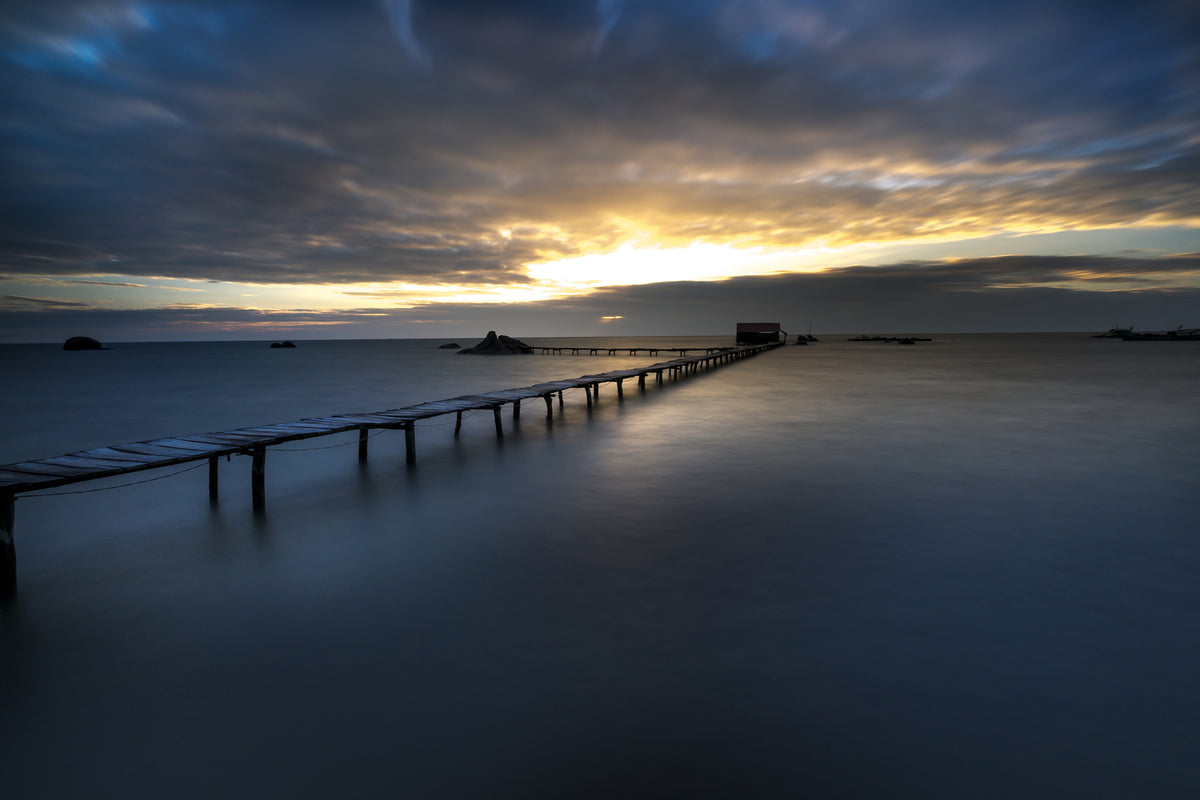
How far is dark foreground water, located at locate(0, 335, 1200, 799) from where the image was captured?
3.18 m

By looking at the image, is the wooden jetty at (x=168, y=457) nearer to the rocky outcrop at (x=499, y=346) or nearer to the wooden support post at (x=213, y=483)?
the wooden support post at (x=213, y=483)

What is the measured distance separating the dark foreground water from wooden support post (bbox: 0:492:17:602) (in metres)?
0.23

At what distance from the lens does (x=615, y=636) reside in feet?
14.9

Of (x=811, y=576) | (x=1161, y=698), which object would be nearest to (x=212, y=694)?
(x=811, y=576)

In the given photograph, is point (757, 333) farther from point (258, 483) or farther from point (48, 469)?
point (48, 469)

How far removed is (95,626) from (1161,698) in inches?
313

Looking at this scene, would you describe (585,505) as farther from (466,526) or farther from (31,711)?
(31,711)

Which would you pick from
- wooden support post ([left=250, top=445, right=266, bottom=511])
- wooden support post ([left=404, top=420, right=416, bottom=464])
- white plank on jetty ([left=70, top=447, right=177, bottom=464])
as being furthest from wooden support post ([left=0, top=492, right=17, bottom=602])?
wooden support post ([left=404, top=420, right=416, bottom=464])

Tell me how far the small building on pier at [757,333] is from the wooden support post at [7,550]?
8664 centimetres

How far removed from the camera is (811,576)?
571 cm

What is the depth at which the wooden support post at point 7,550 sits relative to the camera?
→ 4.99 m

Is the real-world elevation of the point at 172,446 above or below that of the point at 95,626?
above

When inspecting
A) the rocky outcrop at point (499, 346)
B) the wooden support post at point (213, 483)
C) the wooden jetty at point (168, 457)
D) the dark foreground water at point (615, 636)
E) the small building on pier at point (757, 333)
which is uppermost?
the small building on pier at point (757, 333)

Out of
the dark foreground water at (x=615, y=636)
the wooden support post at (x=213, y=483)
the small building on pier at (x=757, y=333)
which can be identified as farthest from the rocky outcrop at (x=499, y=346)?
the wooden support post at (x=213, y=483)
